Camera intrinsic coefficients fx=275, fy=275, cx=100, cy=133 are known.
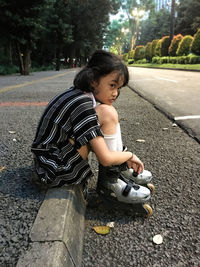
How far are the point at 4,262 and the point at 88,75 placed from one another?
1.04 m

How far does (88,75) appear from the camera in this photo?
5.27 ft

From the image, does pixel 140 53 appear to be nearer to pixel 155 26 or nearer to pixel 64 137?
pixel 155 26

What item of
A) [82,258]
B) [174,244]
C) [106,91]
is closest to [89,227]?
[82,258]

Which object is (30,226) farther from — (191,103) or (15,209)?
(191,103)

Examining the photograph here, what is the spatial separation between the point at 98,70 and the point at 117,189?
73 cm

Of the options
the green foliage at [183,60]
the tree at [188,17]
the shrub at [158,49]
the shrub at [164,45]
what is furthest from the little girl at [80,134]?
the tree at [188,17]

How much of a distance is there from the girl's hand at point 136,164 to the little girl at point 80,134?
0.02 meters

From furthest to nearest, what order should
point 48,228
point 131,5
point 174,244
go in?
point 131,5
point 174,244
point 48,228

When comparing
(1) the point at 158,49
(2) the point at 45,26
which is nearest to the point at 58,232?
(2) the point at 45,26

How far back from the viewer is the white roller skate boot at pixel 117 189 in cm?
168

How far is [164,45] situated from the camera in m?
31.1

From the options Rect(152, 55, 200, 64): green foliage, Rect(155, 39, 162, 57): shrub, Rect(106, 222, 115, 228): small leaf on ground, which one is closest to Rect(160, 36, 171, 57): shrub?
Rect(155, 39, 162, 57): shrub

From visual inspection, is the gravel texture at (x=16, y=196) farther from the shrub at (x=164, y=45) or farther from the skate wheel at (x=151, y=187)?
the shrub at (x=164, y=45)

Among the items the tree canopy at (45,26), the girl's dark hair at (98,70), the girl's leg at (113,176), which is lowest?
the girl's leg at (113,176)
